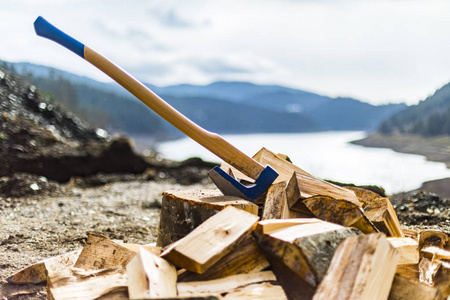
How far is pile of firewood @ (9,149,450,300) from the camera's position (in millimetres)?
1675

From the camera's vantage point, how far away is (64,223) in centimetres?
422

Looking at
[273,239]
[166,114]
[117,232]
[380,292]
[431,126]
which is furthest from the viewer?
[431,126]

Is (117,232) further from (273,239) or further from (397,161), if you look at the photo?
(397,161)

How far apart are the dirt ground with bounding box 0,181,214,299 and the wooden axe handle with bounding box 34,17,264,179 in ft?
4.78

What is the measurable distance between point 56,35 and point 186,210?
1.68 meters

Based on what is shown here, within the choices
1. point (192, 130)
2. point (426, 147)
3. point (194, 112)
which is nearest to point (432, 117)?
point (426, 147)

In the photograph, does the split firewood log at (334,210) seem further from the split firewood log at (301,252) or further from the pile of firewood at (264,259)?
the split firewood log at (301,252)

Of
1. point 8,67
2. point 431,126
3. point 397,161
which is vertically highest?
point 8,67

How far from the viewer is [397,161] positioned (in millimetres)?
10297

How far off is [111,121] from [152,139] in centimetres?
863

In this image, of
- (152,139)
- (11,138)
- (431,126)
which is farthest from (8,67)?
(152,139)

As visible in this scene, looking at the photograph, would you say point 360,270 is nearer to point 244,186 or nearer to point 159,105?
point 244,186

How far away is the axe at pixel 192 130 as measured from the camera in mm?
2590

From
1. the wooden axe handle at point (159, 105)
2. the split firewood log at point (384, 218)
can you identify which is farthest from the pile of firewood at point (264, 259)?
the wooden axe handle at point (159, 105)
